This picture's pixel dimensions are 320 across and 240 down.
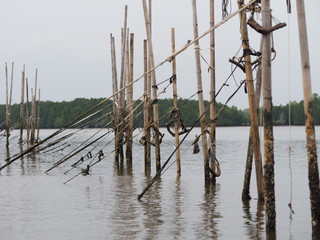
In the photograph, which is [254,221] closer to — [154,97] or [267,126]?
[267,126]

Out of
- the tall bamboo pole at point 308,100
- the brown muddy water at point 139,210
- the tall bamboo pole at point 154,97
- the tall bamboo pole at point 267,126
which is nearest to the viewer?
the tall bamboo pole at point 308,100

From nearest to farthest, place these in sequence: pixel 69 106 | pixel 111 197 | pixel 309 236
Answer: pixel 309 236 → pixel 111 197 → pixel 69 106

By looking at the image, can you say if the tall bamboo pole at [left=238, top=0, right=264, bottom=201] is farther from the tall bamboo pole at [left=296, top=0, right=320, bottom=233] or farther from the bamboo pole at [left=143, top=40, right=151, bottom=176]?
the bamboo pole at [left=143, top=40, right=151, bottom=176]

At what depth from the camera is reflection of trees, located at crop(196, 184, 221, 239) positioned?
12.5 metres

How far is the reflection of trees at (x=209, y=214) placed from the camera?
1254 centimetres

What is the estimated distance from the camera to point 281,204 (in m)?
16.6

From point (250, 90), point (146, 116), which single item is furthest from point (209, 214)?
point (146, 116)

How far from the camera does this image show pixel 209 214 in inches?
589

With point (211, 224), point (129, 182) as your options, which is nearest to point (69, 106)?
point (129, 182)

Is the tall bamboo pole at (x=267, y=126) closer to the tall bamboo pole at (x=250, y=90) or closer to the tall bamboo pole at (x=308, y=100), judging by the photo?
the tall bamboo pole at (x=308, y=100)

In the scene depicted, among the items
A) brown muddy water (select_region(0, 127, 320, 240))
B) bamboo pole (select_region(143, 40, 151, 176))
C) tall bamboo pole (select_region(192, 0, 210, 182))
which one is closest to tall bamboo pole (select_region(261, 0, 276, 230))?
brown muddy water (select_region(0, 127, 320, 240))

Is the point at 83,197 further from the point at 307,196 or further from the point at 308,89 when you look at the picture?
the point at 308,89

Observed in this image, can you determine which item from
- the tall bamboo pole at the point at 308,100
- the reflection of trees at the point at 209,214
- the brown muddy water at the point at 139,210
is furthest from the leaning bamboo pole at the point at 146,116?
the tall bamboo pole at the point at 308,100

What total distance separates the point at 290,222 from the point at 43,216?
5.49 metres
